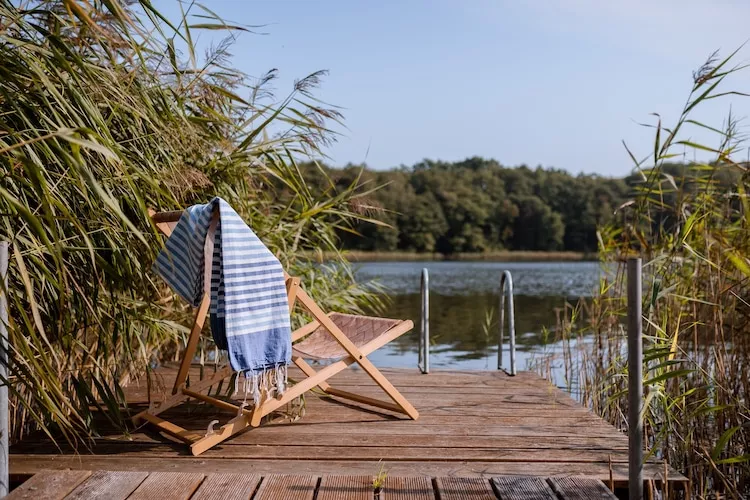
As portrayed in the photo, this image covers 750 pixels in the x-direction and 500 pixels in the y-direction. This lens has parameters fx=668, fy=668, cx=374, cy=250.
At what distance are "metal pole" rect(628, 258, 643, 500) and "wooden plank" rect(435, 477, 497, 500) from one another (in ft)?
1.49

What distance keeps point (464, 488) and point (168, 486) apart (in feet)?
3.22

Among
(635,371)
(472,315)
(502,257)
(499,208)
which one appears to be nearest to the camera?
(635,371)

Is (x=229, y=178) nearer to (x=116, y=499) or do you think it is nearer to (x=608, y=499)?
(x=116, y=499)

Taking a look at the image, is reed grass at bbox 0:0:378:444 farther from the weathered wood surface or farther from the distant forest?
the distant forest

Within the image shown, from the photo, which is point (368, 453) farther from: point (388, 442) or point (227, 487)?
point (227, 487)

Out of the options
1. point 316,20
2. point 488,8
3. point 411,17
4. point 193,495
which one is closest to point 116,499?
point 193,495

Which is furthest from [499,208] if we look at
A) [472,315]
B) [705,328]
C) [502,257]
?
[705,328]

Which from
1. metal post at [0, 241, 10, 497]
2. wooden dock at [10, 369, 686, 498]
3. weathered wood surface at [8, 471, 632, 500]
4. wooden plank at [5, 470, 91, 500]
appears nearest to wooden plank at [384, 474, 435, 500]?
weathered wood surface at [8, 471, 632, 500]

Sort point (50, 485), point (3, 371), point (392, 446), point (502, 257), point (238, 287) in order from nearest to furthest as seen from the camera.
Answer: point (3, 371) < point (50, 485) < point (238, 287) < point (392, 446) < point (502, 257)

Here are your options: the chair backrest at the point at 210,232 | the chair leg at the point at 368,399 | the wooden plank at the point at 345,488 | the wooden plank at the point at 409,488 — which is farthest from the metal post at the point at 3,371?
the chair leg at the point at 368,399

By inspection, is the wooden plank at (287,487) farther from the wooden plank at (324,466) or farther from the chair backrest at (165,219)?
the chair backrest at (165,219)

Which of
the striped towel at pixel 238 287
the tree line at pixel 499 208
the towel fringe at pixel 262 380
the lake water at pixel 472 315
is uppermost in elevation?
the tree line at pixel 499 208

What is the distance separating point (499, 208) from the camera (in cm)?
3809

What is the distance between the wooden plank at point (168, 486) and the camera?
6.95 feet
